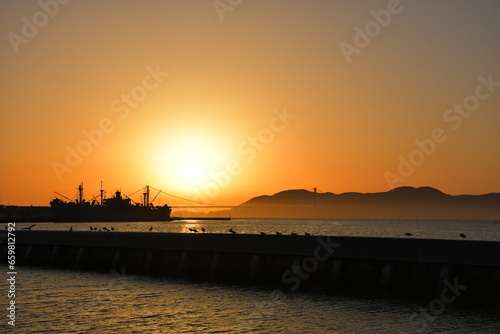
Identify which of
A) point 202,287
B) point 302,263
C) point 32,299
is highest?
point 302,263

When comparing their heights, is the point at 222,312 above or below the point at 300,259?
below

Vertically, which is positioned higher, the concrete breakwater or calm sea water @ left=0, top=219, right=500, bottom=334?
the concrete breakwater

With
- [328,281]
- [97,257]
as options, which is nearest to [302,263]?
[328,281]

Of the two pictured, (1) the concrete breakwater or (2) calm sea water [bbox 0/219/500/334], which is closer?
(2) calm sea water [bbox 0/219/500/334]

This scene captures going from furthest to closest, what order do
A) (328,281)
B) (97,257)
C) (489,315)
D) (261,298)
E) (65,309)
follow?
(97,257) < (328,281) < (261,298) < (65,309) < (489,315)

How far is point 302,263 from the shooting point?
37.9 metres

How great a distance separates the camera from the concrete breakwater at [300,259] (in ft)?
107

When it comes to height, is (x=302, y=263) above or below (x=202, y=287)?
above

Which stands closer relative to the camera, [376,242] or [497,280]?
[497,280]

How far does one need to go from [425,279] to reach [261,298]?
9282 millimetres

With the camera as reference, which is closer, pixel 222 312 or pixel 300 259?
pixel 222 312

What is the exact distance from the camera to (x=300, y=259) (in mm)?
38062

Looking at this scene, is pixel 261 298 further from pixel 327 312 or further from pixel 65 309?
pixel 65 309

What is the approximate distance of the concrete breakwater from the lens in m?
32.5
